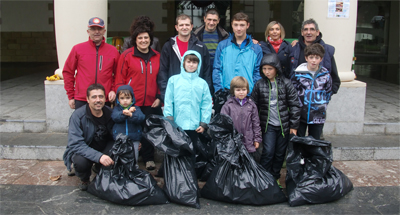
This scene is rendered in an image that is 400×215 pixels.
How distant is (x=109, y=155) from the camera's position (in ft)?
11.6

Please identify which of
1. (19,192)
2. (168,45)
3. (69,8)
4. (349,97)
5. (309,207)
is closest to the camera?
(309,207)

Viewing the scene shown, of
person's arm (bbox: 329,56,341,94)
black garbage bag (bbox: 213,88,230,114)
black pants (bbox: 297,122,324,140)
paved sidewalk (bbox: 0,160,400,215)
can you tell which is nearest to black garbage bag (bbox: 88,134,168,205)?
paved sidewalk (bbox: 0,160,400,215)

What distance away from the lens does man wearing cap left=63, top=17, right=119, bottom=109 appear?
160 inches

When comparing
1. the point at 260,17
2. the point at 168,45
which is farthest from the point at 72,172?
the point at 260,17

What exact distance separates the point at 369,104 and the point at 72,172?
17.5ft

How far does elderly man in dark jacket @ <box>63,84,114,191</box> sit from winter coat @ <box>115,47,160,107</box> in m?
0.38

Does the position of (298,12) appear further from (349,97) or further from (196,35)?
(196,35)

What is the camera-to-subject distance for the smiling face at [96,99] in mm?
3693

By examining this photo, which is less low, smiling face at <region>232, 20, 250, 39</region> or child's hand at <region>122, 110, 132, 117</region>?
smiling face at <region>232, 20, 250, 39</region>

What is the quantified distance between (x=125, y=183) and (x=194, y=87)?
1190 millimetres

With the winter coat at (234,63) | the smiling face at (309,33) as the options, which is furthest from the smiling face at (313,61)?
the winter coat at (234,63)

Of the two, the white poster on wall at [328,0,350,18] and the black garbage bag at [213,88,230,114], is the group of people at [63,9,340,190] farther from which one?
the white poster on wall at [328,0,350,18]

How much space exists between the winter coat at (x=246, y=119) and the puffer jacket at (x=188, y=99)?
242 mm

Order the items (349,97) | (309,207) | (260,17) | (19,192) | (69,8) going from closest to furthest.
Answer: (309,207)
(19,192)
(69,8)
(349,97)
(260,17)
